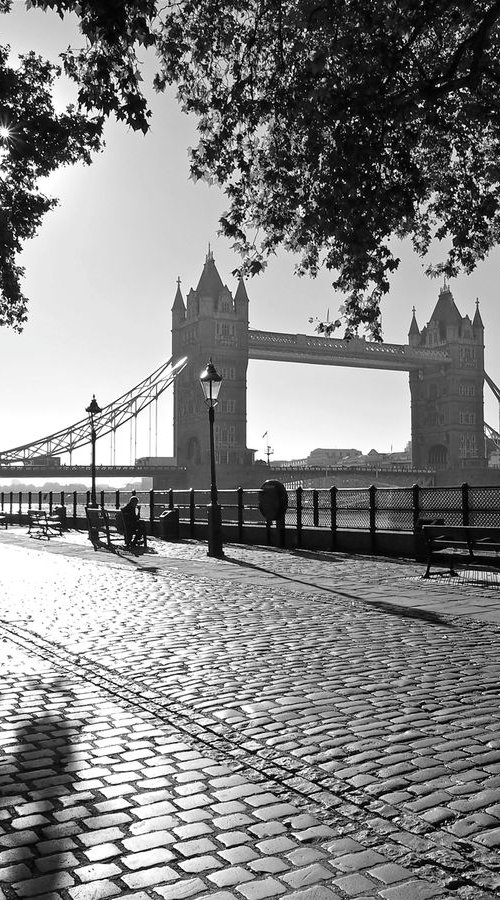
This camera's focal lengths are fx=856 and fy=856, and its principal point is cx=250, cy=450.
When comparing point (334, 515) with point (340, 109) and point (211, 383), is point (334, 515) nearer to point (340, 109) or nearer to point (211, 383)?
point (211, 383)

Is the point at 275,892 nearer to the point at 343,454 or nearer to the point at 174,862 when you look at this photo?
the point at 174,862

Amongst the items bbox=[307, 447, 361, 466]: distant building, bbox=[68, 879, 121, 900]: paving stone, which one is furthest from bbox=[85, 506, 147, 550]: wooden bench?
bbox=[307, 447, 361, 466]: distant building

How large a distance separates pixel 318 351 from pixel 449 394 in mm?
23154

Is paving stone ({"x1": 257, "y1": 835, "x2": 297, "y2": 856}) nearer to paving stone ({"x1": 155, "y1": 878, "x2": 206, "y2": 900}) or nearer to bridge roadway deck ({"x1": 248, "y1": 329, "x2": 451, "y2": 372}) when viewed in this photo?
paving stone ({"x1": 155, "y1": 878, "x2": 206, "y2": 900})

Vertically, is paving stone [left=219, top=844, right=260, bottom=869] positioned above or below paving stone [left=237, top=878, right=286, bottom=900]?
above

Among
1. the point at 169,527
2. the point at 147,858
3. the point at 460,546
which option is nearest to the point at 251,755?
the point at 147,858

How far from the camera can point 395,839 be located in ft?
9.02

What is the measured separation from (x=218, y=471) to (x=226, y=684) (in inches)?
2954

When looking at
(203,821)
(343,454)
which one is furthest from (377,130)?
(343,454)

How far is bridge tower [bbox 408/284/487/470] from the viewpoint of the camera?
101 metres

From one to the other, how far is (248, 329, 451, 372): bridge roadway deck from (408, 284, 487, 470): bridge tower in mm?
8218

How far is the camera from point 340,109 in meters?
9.49

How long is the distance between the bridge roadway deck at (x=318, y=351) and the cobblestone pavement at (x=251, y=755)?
80.1 m

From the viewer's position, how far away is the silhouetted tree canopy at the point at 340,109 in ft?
30.5
